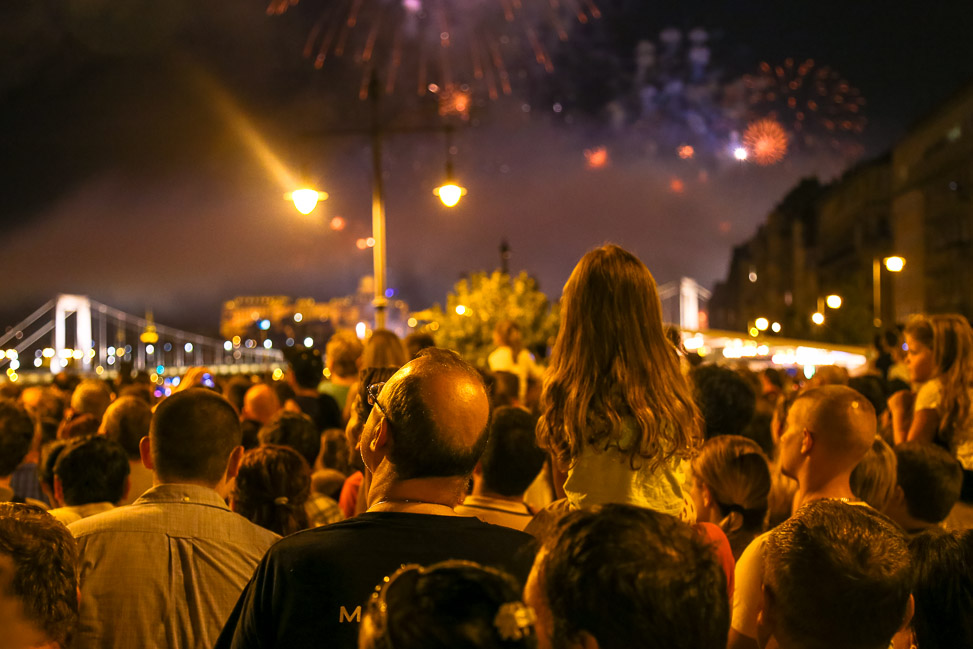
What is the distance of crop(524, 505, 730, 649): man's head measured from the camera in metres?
1.56

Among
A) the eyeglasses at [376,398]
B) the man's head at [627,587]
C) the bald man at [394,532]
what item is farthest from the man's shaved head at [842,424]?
the man's head at [627,587]

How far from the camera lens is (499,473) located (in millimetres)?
4215

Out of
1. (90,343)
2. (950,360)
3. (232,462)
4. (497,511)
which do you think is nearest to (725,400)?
(950,360)

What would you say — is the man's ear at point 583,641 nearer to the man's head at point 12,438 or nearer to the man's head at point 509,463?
the man's head at point 509,463

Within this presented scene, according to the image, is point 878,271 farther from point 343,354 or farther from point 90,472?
point 90,472

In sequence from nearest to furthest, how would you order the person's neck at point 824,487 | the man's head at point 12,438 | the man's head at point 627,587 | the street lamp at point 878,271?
the man's head at point 627,587, the person's neck at point 824,487, the man's head at point 12,438, the street lamp at point 878,271

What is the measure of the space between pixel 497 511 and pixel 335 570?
1.98 metres

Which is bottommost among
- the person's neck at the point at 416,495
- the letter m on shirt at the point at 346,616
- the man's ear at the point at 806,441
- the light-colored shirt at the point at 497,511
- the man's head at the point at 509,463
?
the light-colored shirt at the point at 497,511

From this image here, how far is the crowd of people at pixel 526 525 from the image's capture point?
1588 millimetres

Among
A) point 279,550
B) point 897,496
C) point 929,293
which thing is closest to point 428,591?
point 279,550

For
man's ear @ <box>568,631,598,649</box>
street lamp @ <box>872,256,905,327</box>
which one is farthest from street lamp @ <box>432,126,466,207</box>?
street lamp @ <box>872,256,905,327</box>

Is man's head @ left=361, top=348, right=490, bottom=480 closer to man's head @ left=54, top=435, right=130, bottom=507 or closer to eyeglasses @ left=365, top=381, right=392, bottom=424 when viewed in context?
eyeglasses @ left=365, top=381, right=392, bottom=424

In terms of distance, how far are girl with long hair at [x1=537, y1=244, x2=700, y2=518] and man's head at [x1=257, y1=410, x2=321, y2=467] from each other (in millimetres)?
2922

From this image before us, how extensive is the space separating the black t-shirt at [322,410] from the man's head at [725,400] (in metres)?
3.49
